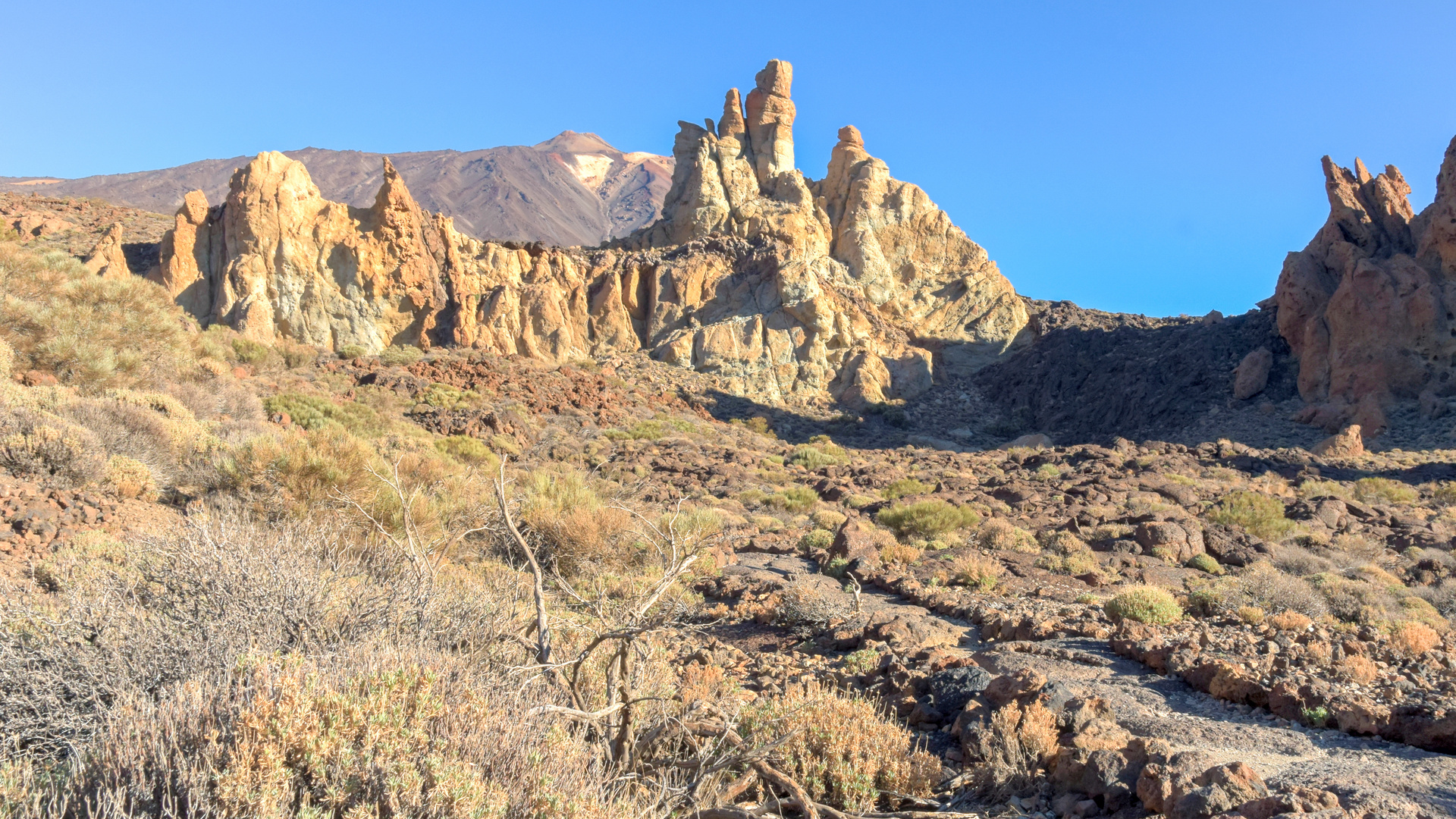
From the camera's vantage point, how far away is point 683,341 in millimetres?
34438

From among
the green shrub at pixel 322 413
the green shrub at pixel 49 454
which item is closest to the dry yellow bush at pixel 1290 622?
the green shrub at pixel 49 454

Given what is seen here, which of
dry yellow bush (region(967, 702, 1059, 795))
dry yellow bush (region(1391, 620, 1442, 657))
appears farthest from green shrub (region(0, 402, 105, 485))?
dry yellow bush (region(1391, 620, 1442, 657))

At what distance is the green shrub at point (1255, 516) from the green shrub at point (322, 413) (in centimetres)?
1612

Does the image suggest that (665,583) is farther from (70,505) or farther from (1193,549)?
(1193,549)

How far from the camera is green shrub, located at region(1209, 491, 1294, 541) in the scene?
13427 millimetres

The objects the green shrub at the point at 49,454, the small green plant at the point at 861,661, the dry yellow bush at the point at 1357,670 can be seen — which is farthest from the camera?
the green shrub at the point at 49,454

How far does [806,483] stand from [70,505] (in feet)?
46.2

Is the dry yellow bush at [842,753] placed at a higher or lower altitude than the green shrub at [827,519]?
higher

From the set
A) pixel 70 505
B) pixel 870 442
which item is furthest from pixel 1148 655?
pixel 870 442

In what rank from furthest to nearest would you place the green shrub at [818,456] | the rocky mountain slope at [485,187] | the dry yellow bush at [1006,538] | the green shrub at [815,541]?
the rocky mountain slope at [485,187] → the green shrub at [818,456] → the dry yellow bush at [1006,538] → the green shrub at [815,541]

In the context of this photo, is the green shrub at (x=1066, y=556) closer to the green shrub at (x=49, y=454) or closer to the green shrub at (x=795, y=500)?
the green shrub at (x=795, y=500)

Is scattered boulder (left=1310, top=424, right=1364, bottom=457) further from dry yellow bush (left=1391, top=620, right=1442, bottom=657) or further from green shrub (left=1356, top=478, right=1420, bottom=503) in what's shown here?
dry yellow bush (left=1391, top=620, right=1442, bottom=657)

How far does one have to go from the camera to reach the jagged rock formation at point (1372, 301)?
27250 mm

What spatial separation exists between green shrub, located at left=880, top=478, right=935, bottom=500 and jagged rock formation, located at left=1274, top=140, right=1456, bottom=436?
60.5 ft
